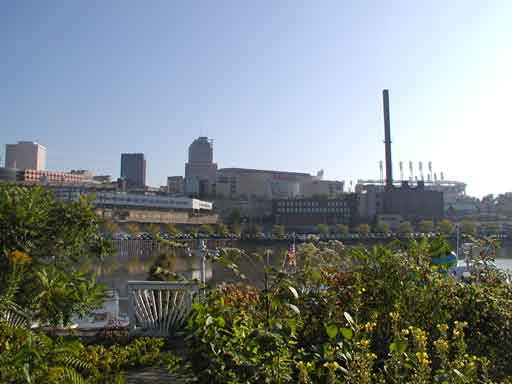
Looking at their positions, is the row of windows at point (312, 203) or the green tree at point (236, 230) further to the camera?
the row of windows at point (312, 203)

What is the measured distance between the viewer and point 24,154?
534 feet

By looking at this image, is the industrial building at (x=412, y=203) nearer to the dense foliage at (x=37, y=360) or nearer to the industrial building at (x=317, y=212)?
the industrial building at (x=317, y=212)

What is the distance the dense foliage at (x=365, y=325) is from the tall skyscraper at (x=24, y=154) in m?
173

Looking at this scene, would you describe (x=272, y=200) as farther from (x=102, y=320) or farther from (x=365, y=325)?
(x=365, y=325)

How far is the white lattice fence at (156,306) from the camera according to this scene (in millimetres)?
5652

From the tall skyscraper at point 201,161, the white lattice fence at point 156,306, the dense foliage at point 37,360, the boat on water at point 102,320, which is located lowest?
the boat on water at point 102,320

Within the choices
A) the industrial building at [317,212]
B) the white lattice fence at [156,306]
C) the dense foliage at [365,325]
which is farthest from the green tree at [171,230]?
the dense foliage at [365,325]

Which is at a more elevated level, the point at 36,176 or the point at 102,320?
the point at 36,176

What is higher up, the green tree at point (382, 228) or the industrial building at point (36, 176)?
the industrial building at point (36, 176)

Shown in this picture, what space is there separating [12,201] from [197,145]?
157 meters

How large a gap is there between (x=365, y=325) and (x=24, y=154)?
17996 centimetres

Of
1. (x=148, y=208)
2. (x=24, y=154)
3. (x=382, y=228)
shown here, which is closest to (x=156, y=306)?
(x=382, y=228)

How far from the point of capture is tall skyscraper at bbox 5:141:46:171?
160500mm

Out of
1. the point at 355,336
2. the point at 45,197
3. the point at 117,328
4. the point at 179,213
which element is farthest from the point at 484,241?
the point at 179,213
